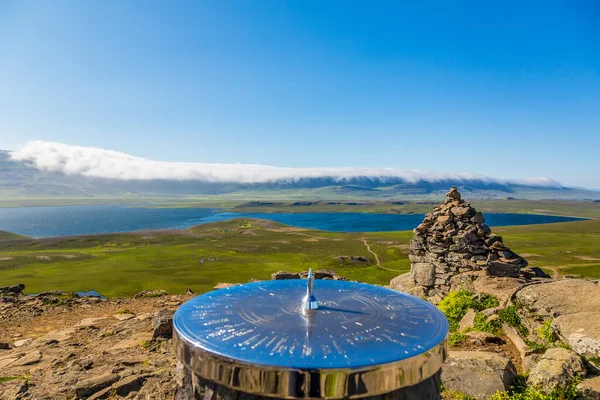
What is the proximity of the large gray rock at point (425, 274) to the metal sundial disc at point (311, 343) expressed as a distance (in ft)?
43.8

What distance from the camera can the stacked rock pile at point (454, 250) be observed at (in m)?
18.8

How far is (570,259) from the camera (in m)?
72.5

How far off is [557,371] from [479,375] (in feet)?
5.85

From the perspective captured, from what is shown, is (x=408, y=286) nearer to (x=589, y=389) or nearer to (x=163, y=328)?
(x=589, y=389)

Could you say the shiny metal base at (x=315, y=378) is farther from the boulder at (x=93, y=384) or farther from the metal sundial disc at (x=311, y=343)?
the boulder at (x=93, y=384)

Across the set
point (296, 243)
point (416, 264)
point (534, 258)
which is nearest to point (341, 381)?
point (416, 264)

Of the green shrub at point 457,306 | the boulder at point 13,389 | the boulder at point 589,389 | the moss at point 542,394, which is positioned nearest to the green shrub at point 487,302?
the green shrub at point 457,306

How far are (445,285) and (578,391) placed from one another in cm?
1169

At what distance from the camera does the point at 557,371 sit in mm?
8766

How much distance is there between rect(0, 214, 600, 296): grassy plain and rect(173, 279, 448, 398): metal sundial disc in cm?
4373

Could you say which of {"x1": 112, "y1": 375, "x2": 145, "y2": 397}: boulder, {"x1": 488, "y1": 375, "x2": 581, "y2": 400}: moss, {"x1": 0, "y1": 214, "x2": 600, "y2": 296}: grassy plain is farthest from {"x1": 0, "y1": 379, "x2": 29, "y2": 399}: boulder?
{"x1": 0, "y1": 214, "x2": 600, "y2": 296}: grassy plain

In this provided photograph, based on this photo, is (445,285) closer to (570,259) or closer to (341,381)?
(341,381)

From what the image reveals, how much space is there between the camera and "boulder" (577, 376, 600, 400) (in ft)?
26.8

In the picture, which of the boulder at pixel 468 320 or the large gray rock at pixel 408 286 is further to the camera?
the large gray rock at pixel 408 286
